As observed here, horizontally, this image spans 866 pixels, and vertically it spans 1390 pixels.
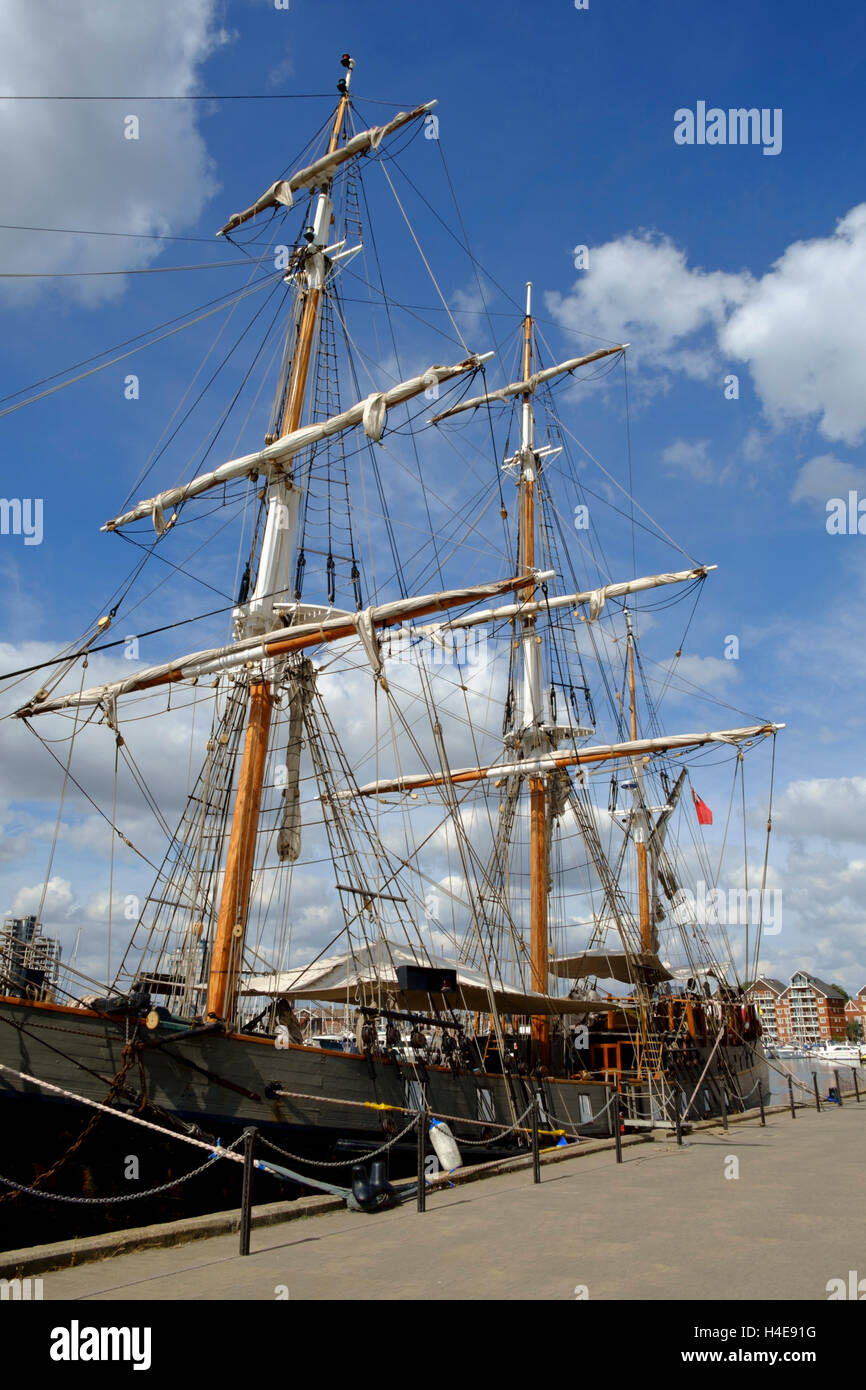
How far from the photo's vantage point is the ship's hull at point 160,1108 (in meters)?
10.4

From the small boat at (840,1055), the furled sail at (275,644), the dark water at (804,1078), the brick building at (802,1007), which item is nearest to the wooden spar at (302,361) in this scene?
the furled sail at (275,644)

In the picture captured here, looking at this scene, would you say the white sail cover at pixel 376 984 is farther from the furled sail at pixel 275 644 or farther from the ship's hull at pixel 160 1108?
the furled sail at pixel 275 644

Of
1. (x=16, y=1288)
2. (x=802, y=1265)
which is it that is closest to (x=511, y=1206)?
(x=802, y=1265)

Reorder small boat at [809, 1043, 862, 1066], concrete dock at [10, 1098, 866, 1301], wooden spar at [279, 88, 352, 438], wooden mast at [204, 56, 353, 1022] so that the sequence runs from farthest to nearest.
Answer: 1. small boat at [809, 1043, 862, 1066]
2. wooden spar at [279, 88, 352, 438]
3. wooden mast at [204, 56, 353, 1022]
4. concrete dock at [10, 1098, 866, 1301]

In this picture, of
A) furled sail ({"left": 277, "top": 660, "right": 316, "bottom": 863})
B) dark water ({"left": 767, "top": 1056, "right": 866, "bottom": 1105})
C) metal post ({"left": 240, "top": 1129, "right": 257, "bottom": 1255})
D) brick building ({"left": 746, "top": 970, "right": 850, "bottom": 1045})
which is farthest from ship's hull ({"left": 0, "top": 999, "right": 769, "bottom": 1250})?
brick building ({"left": 746, "top": 970, "right": 850, "bottom": 1045})

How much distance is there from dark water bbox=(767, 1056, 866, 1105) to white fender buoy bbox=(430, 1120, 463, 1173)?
50.7ft

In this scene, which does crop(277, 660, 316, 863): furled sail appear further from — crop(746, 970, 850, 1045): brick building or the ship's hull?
crop(746, 970, 850, 1045): brick building

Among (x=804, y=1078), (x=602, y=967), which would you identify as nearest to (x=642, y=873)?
(x=602, y=967)

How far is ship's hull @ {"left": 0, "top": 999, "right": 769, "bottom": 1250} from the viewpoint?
34.1 ft

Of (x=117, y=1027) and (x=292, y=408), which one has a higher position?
(x=292, y=408)

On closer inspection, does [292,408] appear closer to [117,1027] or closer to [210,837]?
[210,837]

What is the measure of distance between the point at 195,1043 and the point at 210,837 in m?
6.13

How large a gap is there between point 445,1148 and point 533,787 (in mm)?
16727

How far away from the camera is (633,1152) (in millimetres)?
15977
